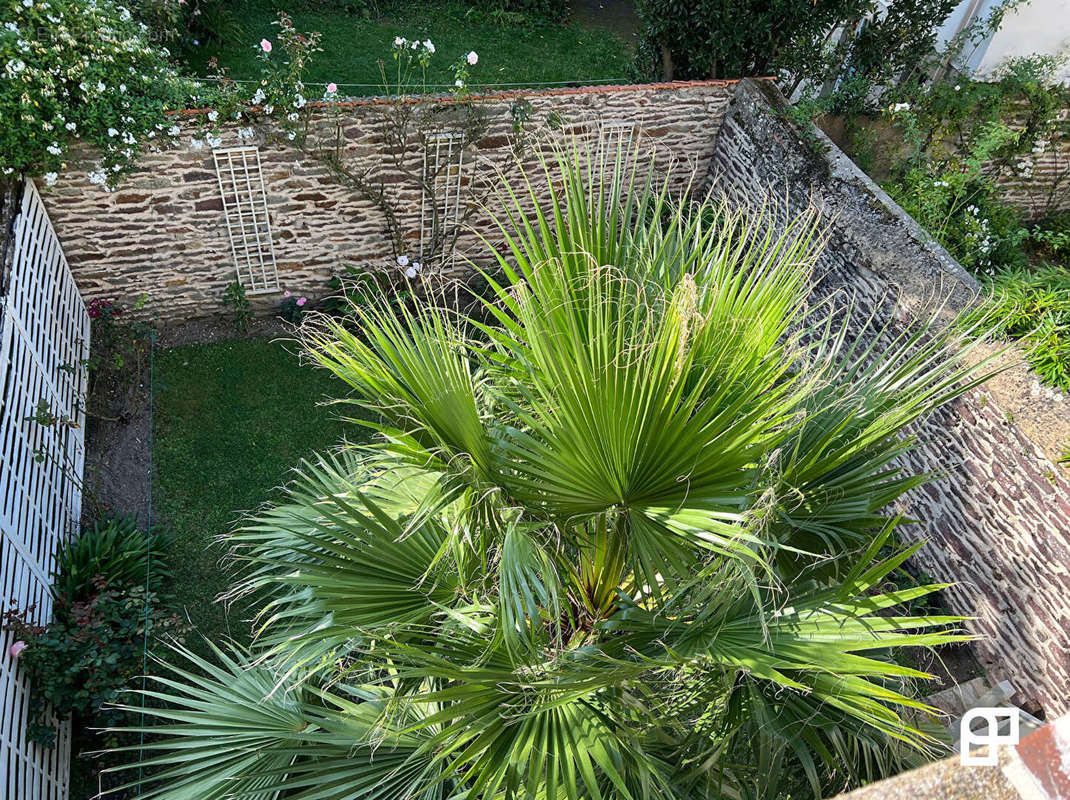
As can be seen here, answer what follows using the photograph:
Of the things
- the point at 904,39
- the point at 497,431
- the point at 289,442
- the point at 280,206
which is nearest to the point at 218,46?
the point at 280,206

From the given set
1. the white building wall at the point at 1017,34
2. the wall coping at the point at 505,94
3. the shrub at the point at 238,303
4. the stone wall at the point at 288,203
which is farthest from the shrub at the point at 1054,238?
the shrub at the point at 238,303

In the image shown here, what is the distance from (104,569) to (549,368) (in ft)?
11.2

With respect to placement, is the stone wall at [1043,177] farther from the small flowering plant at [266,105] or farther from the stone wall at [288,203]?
the small flowering plant at [266,105]

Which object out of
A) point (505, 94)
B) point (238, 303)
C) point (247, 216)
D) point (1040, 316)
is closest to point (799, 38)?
point (505, 94)

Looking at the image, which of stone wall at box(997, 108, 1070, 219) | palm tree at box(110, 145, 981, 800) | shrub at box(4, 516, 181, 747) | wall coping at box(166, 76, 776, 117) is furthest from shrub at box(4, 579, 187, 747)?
stone wall at box(997, 108, 1070, 219)

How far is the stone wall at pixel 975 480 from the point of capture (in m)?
4.31

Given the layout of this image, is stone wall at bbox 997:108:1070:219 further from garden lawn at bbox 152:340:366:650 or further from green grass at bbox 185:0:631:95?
garden lawn at bbox 152:340:366:650

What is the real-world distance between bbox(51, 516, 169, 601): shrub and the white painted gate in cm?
9

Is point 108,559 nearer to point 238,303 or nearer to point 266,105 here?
point 238,303

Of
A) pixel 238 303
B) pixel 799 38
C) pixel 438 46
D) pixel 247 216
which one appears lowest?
pixel 238 303

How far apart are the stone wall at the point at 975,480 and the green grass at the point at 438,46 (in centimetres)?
340

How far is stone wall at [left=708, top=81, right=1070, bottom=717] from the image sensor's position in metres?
4.31

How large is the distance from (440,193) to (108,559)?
344 cm

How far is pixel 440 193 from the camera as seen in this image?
630 cm
